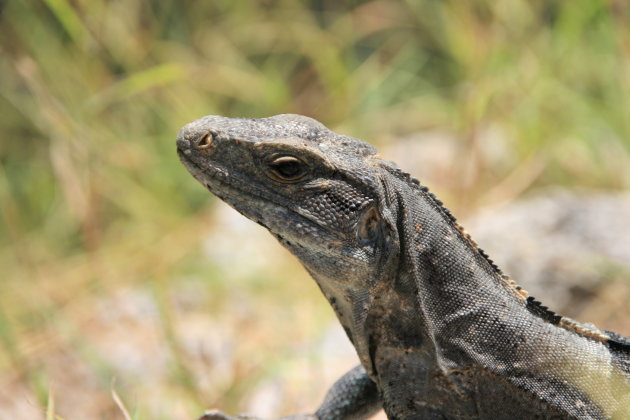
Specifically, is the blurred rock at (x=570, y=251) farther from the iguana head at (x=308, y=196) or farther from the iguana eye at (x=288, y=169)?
the iguana eye at (x=288, y=169)

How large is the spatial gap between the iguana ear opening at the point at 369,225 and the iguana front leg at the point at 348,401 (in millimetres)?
674

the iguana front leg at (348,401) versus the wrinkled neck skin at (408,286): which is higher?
the wrinkled neck skin at (408,286)

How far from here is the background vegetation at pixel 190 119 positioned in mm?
5434

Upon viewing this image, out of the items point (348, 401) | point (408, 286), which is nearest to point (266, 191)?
point (408, 286)

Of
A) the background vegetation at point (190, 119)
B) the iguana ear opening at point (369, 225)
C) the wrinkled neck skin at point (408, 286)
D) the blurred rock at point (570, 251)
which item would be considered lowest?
the wrinkled neck skin at point (408, 286)

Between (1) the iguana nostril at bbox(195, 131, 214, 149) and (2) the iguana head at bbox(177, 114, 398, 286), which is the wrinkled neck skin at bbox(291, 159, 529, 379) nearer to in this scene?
(2) the iguana head at bbox(177, 114, 398, 286)

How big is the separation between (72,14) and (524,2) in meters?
5.81

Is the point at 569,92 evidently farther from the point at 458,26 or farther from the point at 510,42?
the point at 458,26

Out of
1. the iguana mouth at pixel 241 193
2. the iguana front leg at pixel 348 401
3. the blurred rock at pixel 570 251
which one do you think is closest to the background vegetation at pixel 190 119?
the blurred rock at pixel 570 251

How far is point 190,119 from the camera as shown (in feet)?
24.6

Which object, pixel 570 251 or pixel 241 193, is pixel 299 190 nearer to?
pixel 241 193

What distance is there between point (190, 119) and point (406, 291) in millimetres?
5230

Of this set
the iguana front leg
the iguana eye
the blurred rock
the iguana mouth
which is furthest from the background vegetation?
the iguana eye

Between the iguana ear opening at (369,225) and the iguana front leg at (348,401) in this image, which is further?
the iguana front leg at (348,401)
